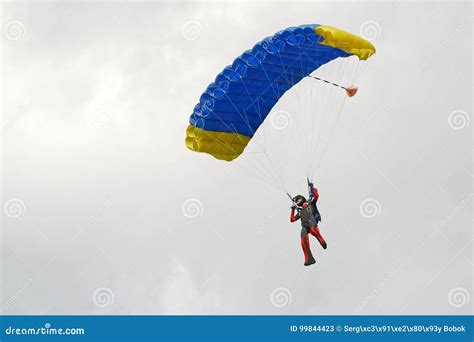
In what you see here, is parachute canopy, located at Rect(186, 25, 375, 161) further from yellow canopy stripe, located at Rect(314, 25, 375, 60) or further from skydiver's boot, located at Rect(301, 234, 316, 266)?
skydiver's boot, located at Rect(301, 234, 316, 266)

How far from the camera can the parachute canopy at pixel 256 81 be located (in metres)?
27.9

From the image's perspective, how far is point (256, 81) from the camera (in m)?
29.7

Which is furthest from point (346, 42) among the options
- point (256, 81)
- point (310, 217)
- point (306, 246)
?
point (306, 246)

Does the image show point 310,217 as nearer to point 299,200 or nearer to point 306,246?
point 299,200

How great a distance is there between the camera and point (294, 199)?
2795 centimetres

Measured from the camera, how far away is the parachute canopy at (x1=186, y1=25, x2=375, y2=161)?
91.7ft

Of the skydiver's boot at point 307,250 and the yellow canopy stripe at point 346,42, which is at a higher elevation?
the yellow canopy stripe at point 346,42

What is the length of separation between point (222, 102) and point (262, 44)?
7.96 ft

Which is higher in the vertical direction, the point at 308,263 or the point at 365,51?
the point at 365,51

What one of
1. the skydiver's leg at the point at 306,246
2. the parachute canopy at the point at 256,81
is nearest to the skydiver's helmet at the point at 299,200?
the skydiver's leg at the point at 306,246

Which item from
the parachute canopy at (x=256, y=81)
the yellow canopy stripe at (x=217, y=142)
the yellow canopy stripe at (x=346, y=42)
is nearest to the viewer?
the yellow canopy stripe at (x=346, y=42)

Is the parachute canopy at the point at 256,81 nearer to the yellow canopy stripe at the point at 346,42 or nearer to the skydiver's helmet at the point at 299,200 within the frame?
the yellow canopy stripe at the point at 346,42
